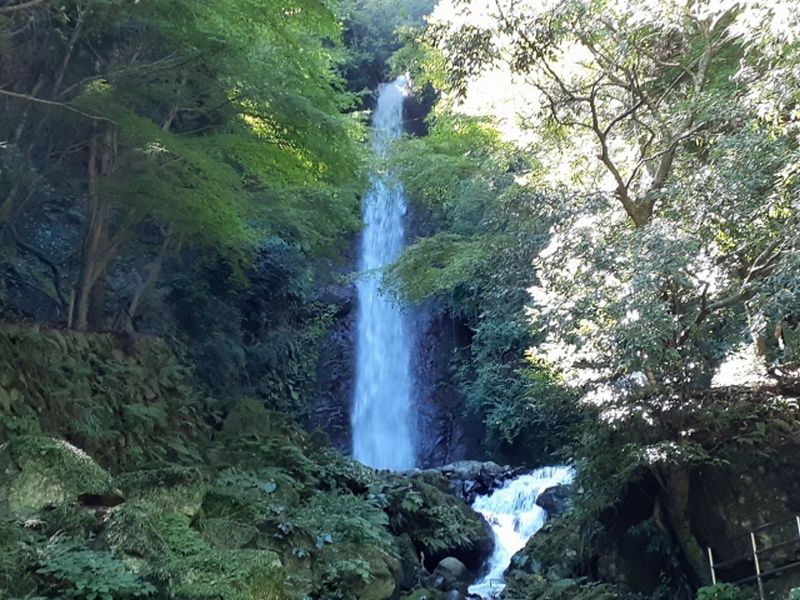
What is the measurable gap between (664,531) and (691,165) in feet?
13.6

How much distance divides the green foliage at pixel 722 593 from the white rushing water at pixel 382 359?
13.5 meters

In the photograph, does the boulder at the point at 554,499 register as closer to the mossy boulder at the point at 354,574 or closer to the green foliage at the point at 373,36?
the mossy boulder at the point at 354,574

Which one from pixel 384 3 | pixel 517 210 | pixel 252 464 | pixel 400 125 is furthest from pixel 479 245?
pixel 384 3

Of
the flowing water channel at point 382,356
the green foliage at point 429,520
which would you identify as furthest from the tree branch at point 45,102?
the flowing water channel at point 382,356

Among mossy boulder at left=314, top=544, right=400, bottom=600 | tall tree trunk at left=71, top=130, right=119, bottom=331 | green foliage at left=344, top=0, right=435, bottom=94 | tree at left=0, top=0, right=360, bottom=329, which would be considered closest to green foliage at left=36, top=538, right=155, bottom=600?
mossy boulder at left=314, top=544, right=400, bottom=600

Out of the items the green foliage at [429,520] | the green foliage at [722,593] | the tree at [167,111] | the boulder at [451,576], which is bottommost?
the green foliage at [722,593]

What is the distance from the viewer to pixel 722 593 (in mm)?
6805

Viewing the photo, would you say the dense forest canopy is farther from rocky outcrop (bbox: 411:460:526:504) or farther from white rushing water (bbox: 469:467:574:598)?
rocky outcrop (bbox: 411:460:526:504)

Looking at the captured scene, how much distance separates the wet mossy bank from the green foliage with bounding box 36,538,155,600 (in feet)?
0.04

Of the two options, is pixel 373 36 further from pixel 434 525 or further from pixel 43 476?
pixel 43 476

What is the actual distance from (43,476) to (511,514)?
8742 mm

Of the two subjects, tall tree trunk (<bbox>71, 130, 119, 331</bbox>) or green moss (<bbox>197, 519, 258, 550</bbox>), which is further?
tall tree trunk (<bbox>71, 130, 119, 331</bbox>)

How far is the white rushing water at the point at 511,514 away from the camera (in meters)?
10.7

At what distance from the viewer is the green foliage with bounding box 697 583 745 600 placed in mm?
6766
